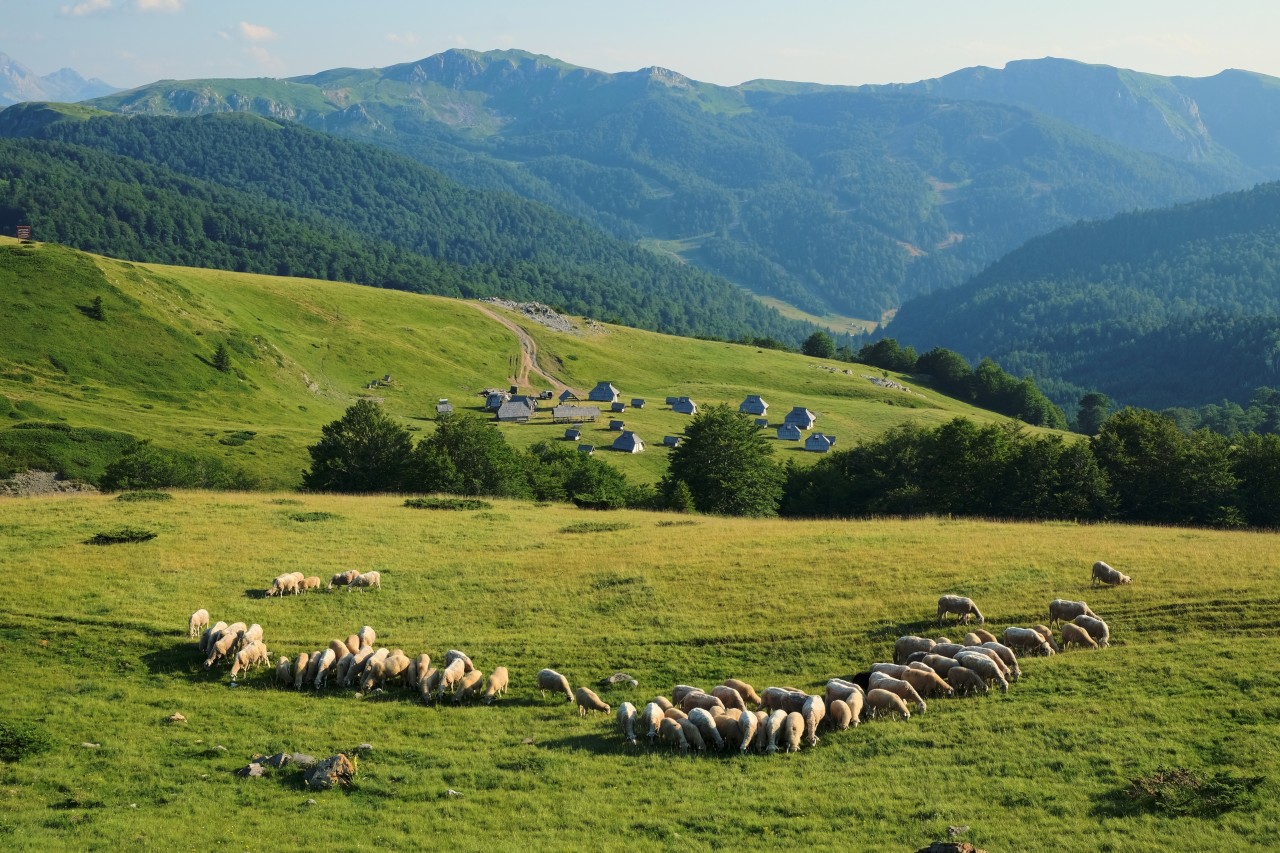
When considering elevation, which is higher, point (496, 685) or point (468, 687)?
point (496, 685)

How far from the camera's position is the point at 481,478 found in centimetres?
7038

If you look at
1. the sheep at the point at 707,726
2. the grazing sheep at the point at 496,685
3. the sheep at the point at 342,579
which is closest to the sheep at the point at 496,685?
the grazing sheep at the point at 496,685

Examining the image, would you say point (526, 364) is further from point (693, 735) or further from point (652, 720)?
point (693, 735)

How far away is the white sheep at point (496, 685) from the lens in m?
28.1

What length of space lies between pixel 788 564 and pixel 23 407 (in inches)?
3256

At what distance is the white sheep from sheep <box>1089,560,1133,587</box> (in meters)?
21.0

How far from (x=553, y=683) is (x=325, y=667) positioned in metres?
6.57

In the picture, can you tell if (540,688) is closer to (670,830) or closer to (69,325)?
(670,830)

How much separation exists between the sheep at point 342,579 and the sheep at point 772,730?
1950 centimetres

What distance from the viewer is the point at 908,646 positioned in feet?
96.7

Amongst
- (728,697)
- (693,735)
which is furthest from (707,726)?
(728,697)

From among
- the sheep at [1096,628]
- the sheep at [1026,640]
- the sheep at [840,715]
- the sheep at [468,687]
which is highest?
the sheep at [1096,628]

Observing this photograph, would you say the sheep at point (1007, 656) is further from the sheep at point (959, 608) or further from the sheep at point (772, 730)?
the sheep at point (772, 730)

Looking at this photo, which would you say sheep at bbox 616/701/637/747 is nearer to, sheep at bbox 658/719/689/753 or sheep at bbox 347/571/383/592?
sheep at bbox 658/719/689/753
